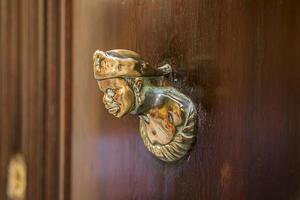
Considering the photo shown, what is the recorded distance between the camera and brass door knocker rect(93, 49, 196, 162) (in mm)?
288

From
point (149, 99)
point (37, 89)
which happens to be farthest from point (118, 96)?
point (37, 89)

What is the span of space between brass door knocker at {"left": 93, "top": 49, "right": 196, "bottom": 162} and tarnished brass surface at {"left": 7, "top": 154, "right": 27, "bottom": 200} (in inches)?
9.6

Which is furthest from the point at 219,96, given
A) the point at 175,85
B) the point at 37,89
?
the point at 37,89

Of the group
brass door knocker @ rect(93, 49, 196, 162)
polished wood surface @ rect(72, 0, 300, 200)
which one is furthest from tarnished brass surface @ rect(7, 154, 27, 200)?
brass door knocker @ rect(93, 49, 196, 162)

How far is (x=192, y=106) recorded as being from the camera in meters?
0.29

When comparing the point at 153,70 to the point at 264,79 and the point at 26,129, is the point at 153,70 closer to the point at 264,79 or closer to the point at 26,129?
the point at 264,79

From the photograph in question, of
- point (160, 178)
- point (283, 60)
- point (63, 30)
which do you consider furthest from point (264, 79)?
point (63, 30)

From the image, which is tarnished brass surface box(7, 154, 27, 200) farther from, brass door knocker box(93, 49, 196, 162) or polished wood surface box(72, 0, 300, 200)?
brass door knocker box(93, 49, 196, 162)

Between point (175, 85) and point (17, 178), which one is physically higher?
point (175, 85)

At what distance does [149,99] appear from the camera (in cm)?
30

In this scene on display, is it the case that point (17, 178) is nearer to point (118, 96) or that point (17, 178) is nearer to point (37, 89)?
point (37, 89)

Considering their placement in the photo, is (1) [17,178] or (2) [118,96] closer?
(2) [118,96]

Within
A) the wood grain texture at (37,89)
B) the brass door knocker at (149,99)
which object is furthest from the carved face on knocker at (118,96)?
the wood grain texture at (37,89)

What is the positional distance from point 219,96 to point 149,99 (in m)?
0.05
